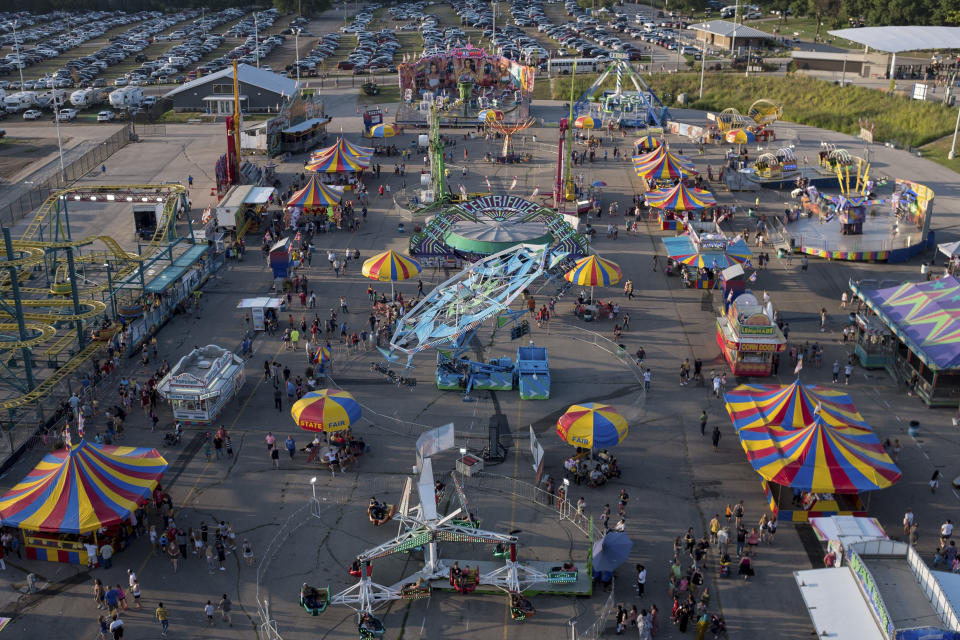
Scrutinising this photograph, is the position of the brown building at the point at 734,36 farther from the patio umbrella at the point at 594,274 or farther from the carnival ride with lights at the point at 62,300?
the carnival ride with lights at the point at 62,300

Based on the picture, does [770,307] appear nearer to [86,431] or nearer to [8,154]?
[86,431]

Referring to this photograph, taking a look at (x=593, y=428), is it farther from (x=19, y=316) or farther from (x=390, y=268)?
(x=19, y=316)

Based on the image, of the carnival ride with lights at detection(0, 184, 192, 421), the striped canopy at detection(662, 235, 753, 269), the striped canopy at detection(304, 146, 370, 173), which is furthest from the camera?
the striped canopy at detection(304, 146, 370, 173)

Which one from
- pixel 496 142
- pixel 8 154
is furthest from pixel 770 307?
pixel 8 154

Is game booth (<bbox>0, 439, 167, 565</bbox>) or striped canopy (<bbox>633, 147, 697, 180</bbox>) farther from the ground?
striped canopy (<bbox>633, 147, 697, 180</bbox>)

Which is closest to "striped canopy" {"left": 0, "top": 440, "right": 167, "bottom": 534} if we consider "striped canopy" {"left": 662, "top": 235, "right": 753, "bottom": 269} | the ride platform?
the ride platform

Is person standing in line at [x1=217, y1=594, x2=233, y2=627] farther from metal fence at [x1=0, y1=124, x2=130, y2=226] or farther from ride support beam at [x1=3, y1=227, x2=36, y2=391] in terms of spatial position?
metal fence at [x1=0, y1=124, x2=130, y2=226]
